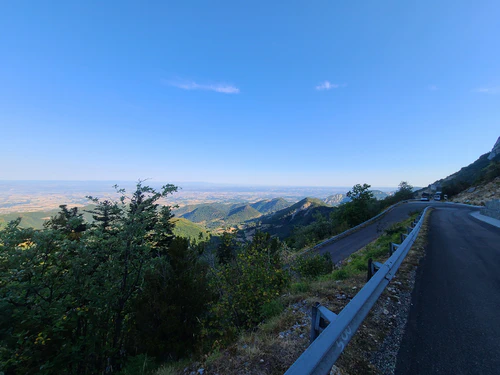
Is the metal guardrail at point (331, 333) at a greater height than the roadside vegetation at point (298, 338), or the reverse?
the metal guardrail at point (331, 333)

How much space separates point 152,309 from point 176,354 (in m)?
1.43

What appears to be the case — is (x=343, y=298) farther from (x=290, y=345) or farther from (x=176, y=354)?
(x=176, y=354)

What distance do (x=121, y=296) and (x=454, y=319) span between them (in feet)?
25.4

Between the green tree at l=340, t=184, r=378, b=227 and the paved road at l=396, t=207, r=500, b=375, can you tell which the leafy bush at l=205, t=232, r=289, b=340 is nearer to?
the paved road at l=396, t=207, r=500, b=375

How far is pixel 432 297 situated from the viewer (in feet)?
12.6

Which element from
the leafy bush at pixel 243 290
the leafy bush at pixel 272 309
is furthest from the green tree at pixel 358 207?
the leafy bush at pixel 272 309

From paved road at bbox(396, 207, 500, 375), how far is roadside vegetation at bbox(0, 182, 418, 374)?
1.87 meters

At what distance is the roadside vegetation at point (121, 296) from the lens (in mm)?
→ 4512

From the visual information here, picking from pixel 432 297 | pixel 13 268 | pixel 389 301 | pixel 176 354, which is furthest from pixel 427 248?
pixel 13 268

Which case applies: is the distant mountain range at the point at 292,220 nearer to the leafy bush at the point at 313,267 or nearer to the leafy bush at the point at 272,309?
the leafy bush at the point at 313,267

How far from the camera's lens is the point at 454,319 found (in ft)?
10.3

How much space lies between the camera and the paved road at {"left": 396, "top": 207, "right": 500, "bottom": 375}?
223 centimetres

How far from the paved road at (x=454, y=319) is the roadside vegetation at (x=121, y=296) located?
1.87 meters

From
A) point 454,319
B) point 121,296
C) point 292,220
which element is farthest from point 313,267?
point 292,220
